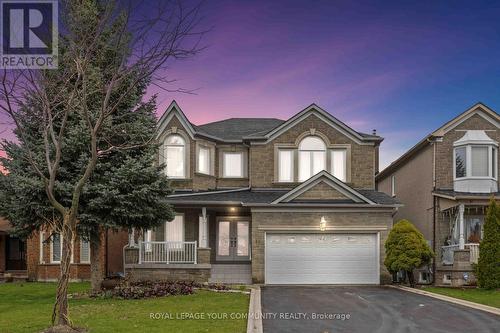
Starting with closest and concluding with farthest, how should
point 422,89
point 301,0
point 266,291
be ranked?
1. point 301,0
2. point 266,291
3. point 422,89

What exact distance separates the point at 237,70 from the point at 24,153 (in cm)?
758

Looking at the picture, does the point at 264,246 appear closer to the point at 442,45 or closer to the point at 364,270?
the point at 364,270

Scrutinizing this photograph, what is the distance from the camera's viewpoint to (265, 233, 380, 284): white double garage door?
78.7 ft

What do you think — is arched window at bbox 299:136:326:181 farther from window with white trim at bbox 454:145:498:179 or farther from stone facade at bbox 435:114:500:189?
window with white trim at bbox 454:145:498:179

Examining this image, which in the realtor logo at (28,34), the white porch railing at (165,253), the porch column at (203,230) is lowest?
the white porch railing at (165,253)

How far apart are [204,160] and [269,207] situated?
5.32 metres

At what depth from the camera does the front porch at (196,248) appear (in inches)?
926

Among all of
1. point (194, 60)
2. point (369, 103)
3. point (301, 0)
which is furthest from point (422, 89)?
point (194, 60)

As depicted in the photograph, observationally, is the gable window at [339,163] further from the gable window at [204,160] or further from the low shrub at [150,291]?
the low shrub at [150,291]

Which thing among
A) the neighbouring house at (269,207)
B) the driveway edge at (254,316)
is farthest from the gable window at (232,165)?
the driveway edge at (254,316)

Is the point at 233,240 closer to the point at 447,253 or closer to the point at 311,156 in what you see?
the point at 311,156

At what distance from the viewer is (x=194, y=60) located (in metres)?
13.0

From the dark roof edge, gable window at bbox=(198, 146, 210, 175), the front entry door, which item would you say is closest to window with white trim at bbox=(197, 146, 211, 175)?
gable window at bbox=(198, 146, 210, 175)

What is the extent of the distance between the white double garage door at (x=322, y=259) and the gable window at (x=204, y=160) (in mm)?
5485
